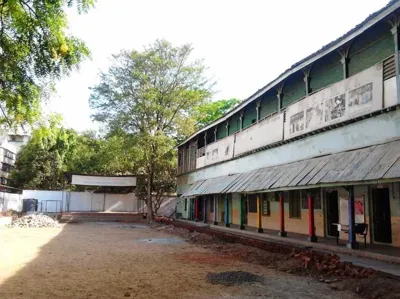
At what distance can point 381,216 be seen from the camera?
12.4 m

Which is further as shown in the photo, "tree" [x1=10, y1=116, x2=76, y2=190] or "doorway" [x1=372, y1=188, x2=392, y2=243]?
"tree" [x1=10, y1=116, x2=76, y2=190]

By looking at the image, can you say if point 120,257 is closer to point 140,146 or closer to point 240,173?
point 240,173

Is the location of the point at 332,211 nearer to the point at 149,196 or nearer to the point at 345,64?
the point at 345,64

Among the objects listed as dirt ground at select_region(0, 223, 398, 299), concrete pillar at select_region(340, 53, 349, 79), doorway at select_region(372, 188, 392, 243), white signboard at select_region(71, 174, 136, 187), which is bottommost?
dirt ground at select_region(0, 223, 398, 299)

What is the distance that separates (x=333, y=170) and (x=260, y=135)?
6502 millimetres

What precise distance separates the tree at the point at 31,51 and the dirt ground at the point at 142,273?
13.1ft

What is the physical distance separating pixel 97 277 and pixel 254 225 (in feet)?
43.0

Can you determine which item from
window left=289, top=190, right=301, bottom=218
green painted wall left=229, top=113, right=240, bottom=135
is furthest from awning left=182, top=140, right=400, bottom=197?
green painted wall left=229, top=113, right=240, bottom=135

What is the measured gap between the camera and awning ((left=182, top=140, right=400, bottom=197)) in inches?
365

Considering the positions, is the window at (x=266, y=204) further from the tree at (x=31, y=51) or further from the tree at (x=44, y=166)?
the tree at (x=44, y=166)

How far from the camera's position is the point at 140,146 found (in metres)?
33.1

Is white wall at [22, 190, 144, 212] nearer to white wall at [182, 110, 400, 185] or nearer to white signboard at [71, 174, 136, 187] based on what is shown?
white signboard at [71, 174, 136, 187]

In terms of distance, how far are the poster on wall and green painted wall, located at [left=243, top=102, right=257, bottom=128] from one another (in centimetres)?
834

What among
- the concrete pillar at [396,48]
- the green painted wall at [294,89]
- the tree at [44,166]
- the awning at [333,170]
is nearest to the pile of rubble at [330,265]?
the awning at [333,170]
